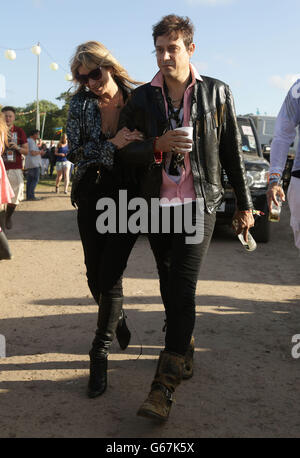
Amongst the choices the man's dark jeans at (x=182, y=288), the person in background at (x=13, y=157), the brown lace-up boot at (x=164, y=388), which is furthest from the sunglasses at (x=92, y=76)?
the person in background at (x=13, y=157)

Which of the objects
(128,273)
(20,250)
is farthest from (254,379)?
(20,250)

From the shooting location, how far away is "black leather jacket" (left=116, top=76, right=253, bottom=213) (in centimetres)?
293

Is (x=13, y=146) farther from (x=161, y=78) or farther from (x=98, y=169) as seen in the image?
(x=161, y=78)

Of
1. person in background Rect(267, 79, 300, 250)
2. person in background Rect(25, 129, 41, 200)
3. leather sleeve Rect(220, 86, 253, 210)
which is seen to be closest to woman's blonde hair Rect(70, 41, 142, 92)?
leather sleeve Rect(220, 86, 253, 210)

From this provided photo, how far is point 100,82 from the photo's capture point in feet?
10.7

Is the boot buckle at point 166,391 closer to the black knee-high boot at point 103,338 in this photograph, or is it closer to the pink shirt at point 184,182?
the black knee-high boot at point 103,338

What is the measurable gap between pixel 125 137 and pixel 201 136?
433 millimetres

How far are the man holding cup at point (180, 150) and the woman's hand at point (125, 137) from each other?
0.05 metres

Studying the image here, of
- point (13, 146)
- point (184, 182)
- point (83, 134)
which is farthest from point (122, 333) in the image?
point (13, 146)

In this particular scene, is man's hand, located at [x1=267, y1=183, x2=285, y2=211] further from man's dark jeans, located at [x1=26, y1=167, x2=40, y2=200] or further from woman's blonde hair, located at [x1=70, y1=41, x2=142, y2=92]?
man's dark jeans, located at [x1=26, y1=167, x2=40, y2=200]

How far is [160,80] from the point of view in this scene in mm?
3074

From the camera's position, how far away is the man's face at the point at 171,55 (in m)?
2.88

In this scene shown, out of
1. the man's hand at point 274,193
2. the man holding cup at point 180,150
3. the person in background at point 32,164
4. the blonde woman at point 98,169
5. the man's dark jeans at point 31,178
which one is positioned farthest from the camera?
the man's dark jeans at point 31,178

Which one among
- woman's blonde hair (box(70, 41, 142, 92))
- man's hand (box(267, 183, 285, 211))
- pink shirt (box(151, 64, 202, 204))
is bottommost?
man's hand (box(267, 183, 285, 211))
